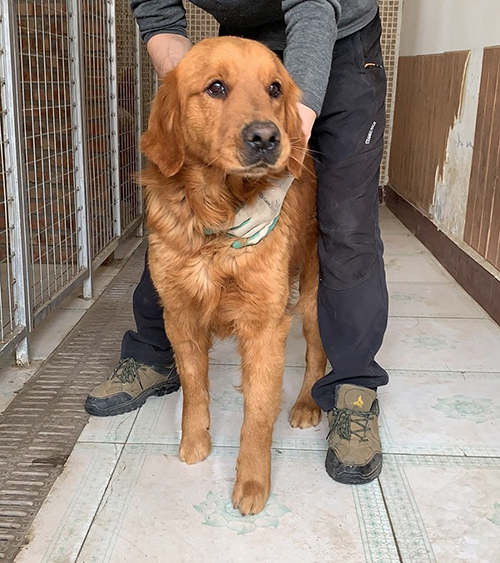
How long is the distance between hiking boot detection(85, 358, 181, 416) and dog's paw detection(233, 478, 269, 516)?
588mm

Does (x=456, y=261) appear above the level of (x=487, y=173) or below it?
below

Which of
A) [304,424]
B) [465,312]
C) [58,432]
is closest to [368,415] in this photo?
[304,424]

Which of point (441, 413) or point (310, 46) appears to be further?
point (441, 413)

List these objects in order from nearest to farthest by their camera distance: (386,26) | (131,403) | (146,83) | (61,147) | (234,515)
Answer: (234,515) < (131,403) < (61,147) < (146,83) < (386,26)

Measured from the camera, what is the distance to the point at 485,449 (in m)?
1.83

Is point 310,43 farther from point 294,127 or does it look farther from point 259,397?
point 259,397

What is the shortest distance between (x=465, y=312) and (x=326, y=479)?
154cm

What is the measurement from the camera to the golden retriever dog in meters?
1.39

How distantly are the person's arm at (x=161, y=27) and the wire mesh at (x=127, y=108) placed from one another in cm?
207

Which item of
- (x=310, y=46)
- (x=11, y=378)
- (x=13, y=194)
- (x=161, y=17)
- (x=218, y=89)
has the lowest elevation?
(x=11, y=378)

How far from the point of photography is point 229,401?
6.88 feet

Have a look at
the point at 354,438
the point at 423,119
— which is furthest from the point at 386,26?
the point at 354,438

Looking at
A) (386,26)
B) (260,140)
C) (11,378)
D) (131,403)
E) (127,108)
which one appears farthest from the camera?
(386,26)

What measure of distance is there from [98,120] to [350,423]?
2.45 meters
